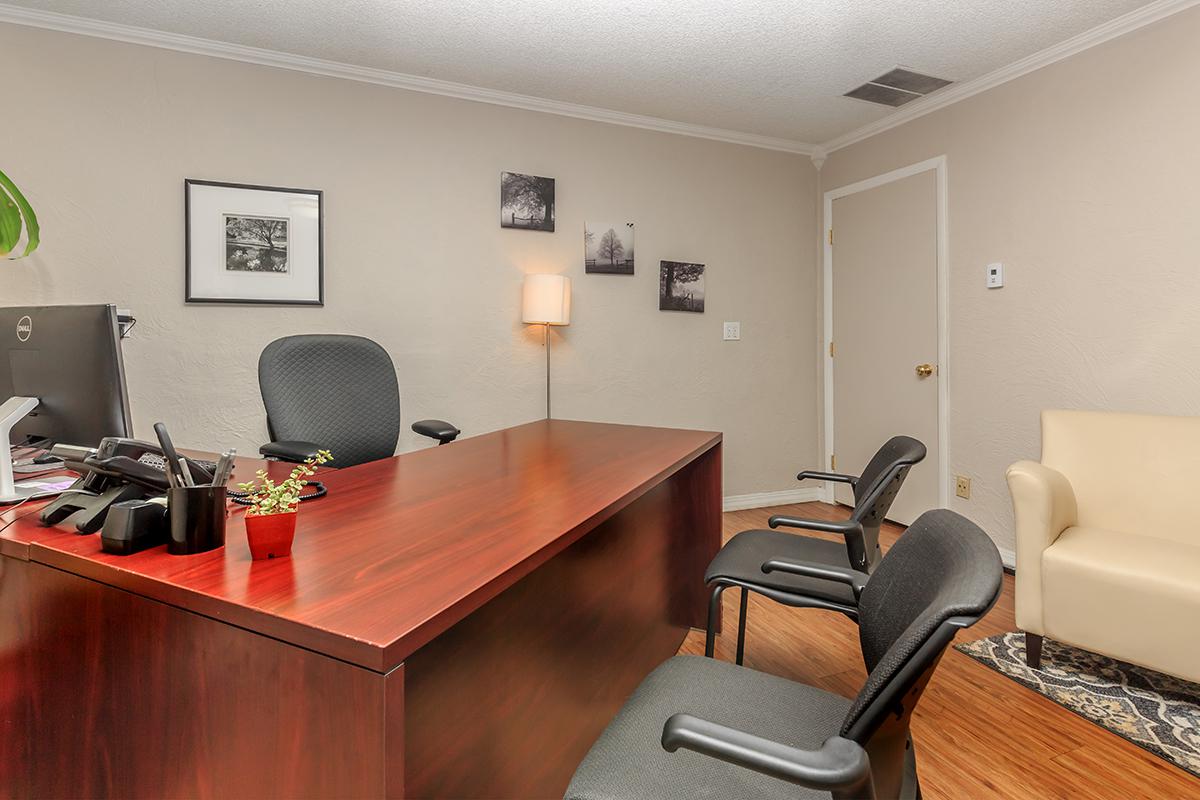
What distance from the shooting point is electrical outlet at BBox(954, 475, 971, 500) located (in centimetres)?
357

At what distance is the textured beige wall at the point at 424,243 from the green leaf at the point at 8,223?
0.95 feet

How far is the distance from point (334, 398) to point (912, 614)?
7.21 ft

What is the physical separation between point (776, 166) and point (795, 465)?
2.09 meters

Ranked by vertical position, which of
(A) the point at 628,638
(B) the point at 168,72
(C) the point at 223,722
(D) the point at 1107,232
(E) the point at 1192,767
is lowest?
(E) the point at 1192,767

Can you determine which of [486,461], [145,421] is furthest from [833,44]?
[145,421]

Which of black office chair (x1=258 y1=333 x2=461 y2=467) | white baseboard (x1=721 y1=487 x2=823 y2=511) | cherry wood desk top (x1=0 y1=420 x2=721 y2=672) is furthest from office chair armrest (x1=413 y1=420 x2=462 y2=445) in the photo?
white baseboard (x1=721 y1=487 x2=823 y2=511)

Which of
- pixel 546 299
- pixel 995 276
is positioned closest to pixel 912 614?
pixel 546 299

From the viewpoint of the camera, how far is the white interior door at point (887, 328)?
3777 mm

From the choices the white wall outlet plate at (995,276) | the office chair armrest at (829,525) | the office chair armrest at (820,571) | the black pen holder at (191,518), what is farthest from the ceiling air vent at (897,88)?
the black pen holder at (191,518)

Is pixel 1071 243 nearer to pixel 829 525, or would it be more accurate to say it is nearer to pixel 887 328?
pixel 887 328

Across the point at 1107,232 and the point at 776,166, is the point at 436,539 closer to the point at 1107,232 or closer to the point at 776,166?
the point at 1107,232

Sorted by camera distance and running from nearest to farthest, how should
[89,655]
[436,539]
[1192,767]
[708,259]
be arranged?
[89,655] → [436,539] → [1192,767] → [708,259]

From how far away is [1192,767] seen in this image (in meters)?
1.68

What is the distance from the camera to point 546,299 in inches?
140
